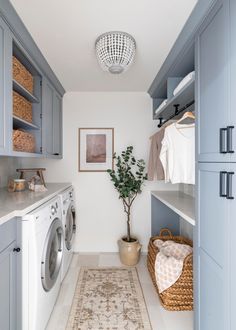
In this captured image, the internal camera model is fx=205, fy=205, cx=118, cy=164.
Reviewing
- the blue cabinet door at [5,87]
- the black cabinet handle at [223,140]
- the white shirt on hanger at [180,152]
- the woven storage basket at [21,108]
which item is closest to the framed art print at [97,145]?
the woven storage basket at [21,108]

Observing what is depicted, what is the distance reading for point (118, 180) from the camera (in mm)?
2754

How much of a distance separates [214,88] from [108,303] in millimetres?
1924

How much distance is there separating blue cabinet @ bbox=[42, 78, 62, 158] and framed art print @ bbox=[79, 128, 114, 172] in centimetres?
33

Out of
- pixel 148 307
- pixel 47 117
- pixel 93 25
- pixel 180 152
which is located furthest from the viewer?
pixel 47 117

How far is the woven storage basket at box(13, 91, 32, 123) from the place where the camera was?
1.68 m

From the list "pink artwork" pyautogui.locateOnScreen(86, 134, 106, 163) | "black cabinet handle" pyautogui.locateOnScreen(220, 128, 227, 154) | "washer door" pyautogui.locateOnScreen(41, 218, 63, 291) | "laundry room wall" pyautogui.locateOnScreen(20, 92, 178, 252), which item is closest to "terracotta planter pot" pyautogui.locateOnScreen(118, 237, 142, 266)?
"laundry room wall" pyautogui.locateOnScreen(20, 92, 178, 252)

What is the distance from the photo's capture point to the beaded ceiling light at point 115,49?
1.51 metres

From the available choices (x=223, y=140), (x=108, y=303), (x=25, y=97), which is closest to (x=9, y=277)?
(x=108, y=303)

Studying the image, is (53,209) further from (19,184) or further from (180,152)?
(180,152)

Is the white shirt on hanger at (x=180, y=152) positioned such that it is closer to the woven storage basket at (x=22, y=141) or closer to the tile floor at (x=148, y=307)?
the tile floor at (x=148, y=307)

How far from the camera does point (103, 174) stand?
295cm

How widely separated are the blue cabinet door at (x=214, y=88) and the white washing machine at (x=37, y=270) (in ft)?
3.88

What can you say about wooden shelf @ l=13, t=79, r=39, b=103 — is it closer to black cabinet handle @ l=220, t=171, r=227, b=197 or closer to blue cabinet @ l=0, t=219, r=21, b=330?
blue cabinet @ l=0, t=219, r=21, b=330

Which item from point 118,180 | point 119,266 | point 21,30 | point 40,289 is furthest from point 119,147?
point 40,289
